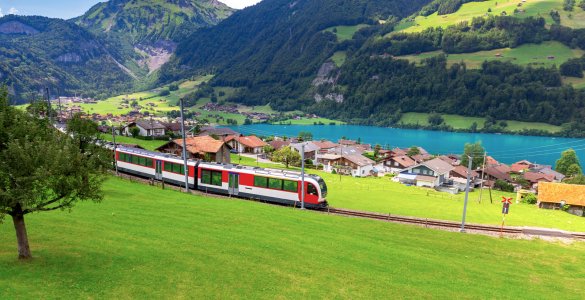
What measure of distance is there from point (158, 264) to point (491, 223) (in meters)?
35.4

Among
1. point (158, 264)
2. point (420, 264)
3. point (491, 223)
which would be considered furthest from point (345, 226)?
point (491, 223)

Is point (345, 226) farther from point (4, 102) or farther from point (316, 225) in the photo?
point (4, 102)

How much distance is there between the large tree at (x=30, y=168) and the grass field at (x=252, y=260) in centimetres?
267

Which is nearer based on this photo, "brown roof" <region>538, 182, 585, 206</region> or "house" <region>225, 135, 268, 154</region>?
"brown roof" <region>538, 182, 585, 206</region>

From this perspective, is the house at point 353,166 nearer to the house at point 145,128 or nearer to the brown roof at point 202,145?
the brown roof at point 202,145

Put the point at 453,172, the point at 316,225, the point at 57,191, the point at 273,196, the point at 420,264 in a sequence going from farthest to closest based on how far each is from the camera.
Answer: the point at 453,172 < the point at 273,196 < the point at 316,225 < the point at 420,264 < the point at 57,191

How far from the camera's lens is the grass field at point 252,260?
13.9 metres

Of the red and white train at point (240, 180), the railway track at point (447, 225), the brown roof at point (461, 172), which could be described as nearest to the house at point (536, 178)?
the brown roof at point (461, 172)

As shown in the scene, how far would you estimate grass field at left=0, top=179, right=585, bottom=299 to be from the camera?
13.9 m

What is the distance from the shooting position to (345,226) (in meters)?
28.4

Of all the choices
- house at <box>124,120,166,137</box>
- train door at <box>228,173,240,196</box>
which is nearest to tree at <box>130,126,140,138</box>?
house at <box>124,120,166,137</box>

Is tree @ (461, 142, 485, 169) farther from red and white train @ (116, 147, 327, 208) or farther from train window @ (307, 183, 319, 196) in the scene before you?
red and white train @ (116, 147, 327, 208)

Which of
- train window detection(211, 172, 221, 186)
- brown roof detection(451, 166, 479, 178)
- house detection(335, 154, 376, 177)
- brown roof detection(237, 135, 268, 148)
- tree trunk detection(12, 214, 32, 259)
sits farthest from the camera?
brown roof detection(237, 135, 268, 148)

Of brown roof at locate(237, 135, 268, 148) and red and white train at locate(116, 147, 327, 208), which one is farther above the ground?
red and white train at locate(116, 147, 327, 208)
